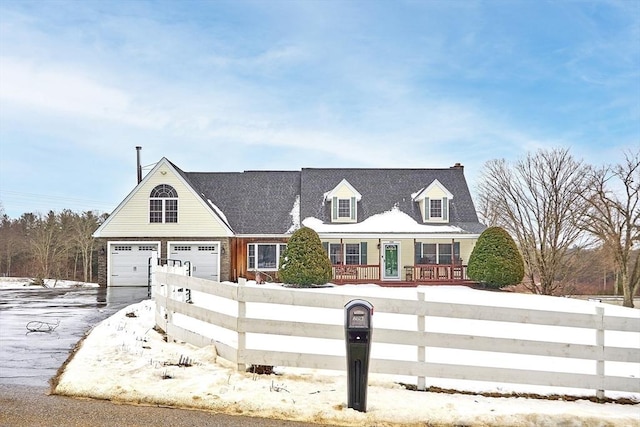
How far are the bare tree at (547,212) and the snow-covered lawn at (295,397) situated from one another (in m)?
25.3

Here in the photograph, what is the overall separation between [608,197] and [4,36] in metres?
33.4

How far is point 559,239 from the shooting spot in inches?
1211

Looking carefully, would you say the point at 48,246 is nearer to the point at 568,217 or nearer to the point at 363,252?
the point at 363,252

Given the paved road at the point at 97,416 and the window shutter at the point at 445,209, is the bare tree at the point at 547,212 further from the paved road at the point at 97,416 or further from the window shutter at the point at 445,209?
the paved road at the point at 97,416

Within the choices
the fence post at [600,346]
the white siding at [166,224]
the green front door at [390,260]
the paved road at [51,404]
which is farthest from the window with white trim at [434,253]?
the fence post at [600,346]

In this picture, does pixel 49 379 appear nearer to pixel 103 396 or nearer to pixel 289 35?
pixel 103 396

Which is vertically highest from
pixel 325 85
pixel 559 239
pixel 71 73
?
pixel 325 85

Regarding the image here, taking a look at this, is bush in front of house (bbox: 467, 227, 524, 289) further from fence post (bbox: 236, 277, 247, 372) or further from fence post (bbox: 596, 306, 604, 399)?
fence post (bbox: 236, 277, 247, 372)

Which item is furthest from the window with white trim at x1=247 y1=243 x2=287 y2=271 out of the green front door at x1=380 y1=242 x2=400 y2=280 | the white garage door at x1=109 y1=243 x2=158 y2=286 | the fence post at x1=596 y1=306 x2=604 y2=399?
the fence post at x1=596 y1=306 x2=604 y2=399

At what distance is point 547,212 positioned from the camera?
101 feet

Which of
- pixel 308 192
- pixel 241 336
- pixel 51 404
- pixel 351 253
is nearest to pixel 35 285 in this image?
pixel 308 192

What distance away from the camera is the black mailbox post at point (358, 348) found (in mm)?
5086

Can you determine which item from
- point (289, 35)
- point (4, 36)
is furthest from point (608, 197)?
point (4, 36)

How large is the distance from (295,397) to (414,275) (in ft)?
68.6
